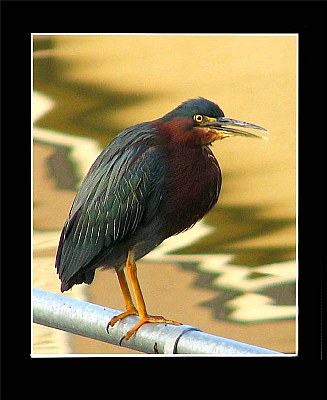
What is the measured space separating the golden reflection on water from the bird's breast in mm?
370

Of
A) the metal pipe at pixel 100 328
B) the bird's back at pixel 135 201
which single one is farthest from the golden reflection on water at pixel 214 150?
the metal pipe at pixel 100 328

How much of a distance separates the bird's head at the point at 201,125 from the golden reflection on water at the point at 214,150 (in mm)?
394

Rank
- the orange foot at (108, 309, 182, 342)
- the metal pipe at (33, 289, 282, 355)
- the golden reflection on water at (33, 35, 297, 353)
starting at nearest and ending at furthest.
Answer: the metal pipe at (33, 289, 282, 355)
the orange foot at (108, 309, 182, 342)
the golden reflection on water at (33, 35, 297, 353)

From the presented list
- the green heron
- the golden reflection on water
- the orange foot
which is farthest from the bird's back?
Answer: the golden reflection on water

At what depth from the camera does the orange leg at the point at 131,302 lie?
8.91 feet

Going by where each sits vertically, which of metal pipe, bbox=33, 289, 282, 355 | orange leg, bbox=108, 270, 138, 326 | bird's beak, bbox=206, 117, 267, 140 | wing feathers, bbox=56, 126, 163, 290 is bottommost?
metal pipe, bbox=33, 289, 282, 355

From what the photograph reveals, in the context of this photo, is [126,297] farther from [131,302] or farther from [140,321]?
[140,321]

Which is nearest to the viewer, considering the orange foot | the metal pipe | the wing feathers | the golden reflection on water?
the metal pipe

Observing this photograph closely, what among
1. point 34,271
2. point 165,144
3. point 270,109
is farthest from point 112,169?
point 270,109

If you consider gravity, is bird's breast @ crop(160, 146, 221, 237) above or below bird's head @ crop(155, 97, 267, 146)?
below

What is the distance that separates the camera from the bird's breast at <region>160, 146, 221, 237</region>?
9.41 feet

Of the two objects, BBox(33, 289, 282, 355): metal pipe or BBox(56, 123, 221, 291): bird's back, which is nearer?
BBox(33, 289, 282, 355): metal pipe

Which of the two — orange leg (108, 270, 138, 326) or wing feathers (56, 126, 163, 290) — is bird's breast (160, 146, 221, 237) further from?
orange leg (108, 270, 138, 326)
